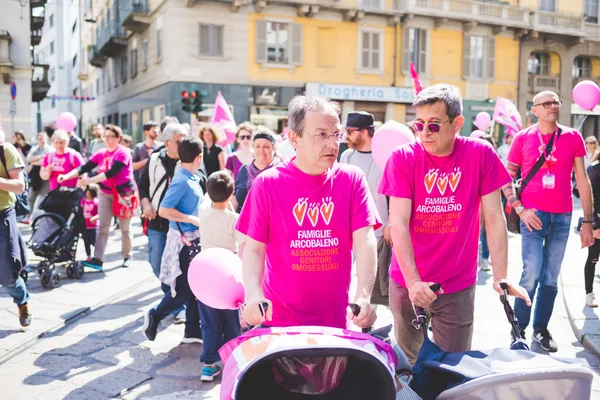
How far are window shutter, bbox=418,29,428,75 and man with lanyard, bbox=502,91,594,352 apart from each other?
22439mm

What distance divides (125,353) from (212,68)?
1860 centimetres

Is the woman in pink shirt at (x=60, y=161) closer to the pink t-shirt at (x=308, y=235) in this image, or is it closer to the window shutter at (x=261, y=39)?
the pink t-shirt at (x=308, y=235)

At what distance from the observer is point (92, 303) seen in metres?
6.47

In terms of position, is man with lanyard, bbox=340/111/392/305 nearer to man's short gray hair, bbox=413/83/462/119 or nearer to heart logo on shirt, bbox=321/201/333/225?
man's short gray hair, bbox=413/83/462/119

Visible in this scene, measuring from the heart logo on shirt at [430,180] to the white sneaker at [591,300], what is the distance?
12.5 feet

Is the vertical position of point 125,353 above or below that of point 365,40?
below

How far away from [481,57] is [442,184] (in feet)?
87.7

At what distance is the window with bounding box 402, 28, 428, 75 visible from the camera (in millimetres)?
26047

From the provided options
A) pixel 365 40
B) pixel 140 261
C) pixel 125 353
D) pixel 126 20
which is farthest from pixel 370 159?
pixel 126 20

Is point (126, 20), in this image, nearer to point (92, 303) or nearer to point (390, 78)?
point (390, 78)

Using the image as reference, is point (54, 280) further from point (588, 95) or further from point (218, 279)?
point (588, 95)

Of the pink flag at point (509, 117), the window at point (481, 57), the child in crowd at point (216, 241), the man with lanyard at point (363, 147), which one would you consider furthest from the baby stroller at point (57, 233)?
the window at point (481, 57)

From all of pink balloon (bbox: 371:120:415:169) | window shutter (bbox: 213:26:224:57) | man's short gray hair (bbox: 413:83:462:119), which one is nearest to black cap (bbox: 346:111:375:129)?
pink balloon (bbox: 371:120:415:169)

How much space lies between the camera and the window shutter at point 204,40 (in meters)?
22.3
